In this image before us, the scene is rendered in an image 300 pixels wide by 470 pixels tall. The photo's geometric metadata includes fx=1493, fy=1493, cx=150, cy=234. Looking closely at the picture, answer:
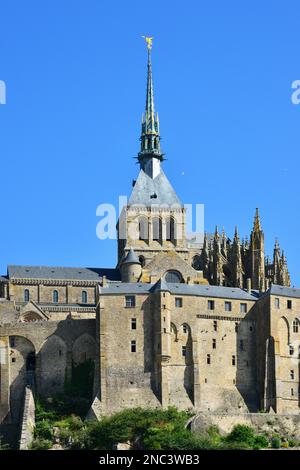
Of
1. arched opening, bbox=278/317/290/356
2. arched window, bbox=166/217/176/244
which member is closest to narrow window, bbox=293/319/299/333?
arched opening, bbox=278/317/290/356

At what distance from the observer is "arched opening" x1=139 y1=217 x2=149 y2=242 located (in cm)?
12731

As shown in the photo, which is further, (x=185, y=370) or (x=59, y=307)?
(x=59, y=307)

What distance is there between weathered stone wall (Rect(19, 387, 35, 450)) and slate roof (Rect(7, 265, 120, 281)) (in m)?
15.5

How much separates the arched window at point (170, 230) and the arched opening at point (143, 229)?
Result: 6.11 feet

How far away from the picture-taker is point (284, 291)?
368 ft

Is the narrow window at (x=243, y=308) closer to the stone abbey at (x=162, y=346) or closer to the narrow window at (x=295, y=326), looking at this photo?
the stone abbey at (x=162, y=346)

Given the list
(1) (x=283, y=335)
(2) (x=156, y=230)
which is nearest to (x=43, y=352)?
(1) (x=283, y=335)

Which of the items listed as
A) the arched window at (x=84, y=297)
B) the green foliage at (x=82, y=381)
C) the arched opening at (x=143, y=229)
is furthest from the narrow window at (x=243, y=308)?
the arched opening at (x=143, y=229)

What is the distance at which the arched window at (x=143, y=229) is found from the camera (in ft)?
418

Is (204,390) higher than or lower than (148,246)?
lower

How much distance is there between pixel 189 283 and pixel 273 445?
18.1 meters

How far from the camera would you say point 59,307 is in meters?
119
